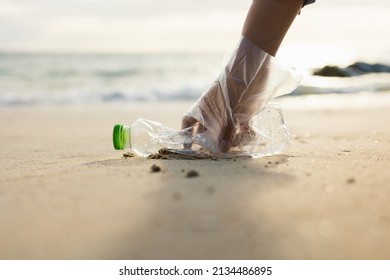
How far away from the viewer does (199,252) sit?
1152mm

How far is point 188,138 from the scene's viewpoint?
7.37 feet

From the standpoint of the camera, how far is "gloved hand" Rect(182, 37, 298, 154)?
6.94 ft

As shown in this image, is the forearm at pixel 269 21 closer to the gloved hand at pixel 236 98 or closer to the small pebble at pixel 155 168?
the gloved hand at pixel 236 98

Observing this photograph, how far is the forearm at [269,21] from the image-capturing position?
2.05 m

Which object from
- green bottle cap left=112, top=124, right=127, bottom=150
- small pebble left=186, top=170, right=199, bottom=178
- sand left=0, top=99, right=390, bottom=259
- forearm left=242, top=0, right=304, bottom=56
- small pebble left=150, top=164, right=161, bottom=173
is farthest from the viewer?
green bottle cap left=112, top=124, right=127, bottom=150

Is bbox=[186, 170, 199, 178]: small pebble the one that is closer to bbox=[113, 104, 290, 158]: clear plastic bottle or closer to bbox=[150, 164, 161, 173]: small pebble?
bbox=[150, 164, 161, 173]: small pebble

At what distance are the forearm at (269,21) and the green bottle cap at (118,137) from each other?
2.28 feet

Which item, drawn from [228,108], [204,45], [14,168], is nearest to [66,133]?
[14,168]

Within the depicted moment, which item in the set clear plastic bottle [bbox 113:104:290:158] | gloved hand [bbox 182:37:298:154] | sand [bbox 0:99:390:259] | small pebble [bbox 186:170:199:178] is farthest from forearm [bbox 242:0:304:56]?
Result: small pebble [bbox 186:170:199:178]

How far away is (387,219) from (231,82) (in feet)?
3.28

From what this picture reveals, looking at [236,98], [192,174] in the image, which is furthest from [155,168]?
[236,98]

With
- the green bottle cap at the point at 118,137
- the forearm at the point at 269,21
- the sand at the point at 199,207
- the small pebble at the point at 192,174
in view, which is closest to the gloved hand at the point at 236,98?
the forearm at the point at 269,21

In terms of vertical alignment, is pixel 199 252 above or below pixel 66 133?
above
